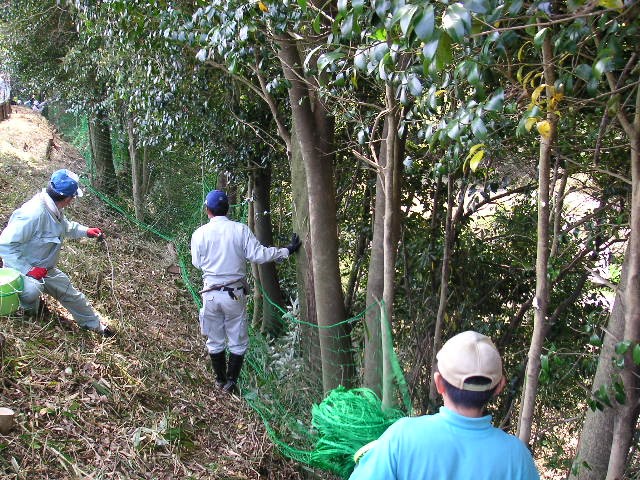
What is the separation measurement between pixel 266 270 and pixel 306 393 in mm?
2081

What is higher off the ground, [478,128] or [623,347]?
[478,128]

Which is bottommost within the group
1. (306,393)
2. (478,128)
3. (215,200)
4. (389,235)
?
(306,393)

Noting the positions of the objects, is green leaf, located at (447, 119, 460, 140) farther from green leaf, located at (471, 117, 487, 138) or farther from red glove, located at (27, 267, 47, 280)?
red glove, located at (27, 267, 47, 280)

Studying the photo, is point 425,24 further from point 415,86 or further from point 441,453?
point 441,453

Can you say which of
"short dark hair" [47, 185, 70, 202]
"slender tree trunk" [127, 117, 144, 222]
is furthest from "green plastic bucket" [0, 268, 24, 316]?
"slender tree trunk" [127, 117, 144, 222]

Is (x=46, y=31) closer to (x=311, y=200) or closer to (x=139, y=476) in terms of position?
(x=311, y=200)

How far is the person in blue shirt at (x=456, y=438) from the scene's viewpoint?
175 cm

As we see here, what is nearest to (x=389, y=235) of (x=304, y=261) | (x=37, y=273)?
(x=304, y=261)

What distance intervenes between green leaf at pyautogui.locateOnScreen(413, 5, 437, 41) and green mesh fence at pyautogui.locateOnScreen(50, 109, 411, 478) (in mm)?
2213

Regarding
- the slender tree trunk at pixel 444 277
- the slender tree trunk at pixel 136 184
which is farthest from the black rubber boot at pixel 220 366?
the slender tree trunk at pixel 136 184

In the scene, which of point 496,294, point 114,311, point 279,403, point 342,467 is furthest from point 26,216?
point 496,294

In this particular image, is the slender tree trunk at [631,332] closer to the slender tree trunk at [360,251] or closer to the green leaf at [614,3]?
the green leaf at [614,3]

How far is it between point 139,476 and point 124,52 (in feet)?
15.3

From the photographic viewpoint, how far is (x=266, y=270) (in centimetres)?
696
